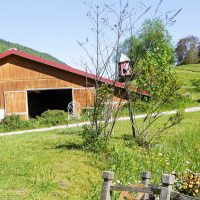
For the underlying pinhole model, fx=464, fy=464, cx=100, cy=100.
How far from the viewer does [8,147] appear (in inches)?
574

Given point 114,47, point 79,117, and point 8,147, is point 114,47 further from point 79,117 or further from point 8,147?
point 79,117

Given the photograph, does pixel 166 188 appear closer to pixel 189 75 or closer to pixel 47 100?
pixel 47 100

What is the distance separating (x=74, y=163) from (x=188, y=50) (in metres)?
86.6

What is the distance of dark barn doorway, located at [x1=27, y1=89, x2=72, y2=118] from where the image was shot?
3525 centimetres

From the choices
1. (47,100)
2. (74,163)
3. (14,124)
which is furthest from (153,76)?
(47,100)

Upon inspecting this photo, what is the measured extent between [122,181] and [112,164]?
43.7 inches

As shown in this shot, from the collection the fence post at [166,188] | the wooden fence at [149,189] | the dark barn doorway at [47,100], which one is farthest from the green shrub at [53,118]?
the fence post at [166,188]

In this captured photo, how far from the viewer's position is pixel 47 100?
38312mm

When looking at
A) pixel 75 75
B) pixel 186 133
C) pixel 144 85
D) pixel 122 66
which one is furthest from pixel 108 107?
pixel 75 75

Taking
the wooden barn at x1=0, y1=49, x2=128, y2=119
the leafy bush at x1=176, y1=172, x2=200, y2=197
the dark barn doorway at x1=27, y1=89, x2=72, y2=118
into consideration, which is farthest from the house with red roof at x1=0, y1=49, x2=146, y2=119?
the leafy bush at x1=176, y1=172, x2=200, y2=197

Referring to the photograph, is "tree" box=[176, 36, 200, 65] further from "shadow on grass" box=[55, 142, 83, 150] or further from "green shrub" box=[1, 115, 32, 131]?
"shadow on grass" box=[55, 142, 83, 150]

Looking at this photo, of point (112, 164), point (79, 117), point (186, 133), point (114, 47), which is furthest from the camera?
point (79, 117)

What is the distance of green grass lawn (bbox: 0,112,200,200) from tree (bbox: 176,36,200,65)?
3030 inches

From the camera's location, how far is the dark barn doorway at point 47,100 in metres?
35.2
